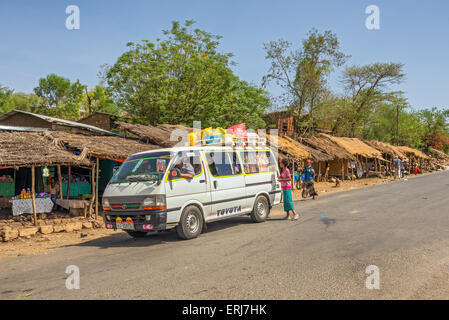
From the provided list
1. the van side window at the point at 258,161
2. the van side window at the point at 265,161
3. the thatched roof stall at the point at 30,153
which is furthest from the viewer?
the thatched roof stall at the point at 30,153

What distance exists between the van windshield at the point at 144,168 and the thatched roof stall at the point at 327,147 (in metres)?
19.6

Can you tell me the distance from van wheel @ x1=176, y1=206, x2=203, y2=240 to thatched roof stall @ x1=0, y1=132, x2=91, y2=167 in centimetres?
538

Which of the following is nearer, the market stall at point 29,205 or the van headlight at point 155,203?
the van headlight at point 155,203

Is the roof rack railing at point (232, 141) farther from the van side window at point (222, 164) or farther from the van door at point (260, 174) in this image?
the van side window at point (222, 164)

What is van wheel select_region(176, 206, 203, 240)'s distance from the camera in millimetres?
7195

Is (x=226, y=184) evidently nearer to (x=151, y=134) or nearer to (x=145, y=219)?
(x=145, y=219)

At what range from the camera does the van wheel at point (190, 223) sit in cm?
720

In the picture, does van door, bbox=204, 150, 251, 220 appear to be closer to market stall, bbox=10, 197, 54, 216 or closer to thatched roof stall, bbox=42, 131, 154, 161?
thatched roof stall, bbox=42, 131, 154, 161

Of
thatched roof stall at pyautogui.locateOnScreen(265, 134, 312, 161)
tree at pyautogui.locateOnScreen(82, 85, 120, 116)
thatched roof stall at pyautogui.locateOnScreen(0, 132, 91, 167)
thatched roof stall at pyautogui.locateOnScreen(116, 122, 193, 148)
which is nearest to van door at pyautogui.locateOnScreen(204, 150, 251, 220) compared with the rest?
thatched roof stall at pyautogui.locateOnScreen(0, 132, 91, 167)

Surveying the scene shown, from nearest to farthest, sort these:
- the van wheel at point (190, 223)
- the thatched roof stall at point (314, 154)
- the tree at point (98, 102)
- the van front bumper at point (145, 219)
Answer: the van front bumper at point (145, 219)
the van wheel at point (190, 223)
the thatched roof stall at point (314, 154)
the tree at point (98, 102)

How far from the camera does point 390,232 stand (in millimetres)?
7531

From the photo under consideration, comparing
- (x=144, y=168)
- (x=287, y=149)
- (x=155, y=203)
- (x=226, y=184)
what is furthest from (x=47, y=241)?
(x=287, y=149)
